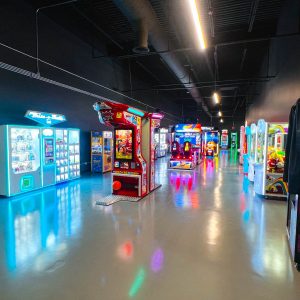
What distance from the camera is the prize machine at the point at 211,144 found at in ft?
61.2

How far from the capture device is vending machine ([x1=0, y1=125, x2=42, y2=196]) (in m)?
5.73

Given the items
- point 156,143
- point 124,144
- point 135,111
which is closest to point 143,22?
point 135,111

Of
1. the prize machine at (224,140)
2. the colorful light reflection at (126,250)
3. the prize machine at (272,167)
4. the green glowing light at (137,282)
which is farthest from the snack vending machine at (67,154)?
the prize machine at (224,140)

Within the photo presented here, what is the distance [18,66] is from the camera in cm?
625

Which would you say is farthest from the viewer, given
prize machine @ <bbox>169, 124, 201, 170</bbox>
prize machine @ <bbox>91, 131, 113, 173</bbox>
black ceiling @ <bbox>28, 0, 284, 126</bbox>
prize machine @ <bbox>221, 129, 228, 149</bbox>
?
prize machine @ <bbox>221, 129, 228, 149</bbox>

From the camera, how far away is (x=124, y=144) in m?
6.05

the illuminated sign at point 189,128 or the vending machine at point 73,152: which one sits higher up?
the illuminated sign at point 189,128

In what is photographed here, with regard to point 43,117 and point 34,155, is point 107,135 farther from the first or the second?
point 34,155

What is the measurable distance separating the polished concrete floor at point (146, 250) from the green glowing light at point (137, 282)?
0.04ft

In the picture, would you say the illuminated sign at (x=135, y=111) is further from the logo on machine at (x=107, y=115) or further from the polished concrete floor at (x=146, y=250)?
the polished concrete floor at (x=146, y=250)

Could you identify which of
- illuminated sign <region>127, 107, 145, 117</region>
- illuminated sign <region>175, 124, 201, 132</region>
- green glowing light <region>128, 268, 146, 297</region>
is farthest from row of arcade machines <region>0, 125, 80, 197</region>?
illuminated sign <region>175, 124, 201, 132</region>

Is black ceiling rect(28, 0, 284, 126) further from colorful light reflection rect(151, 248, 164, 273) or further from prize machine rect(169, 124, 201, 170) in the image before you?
colorful light reflection rect(151, 248, 164, 273)

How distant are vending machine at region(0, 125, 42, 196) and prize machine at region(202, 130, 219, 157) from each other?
14.5 meters

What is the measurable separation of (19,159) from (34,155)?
50cm
